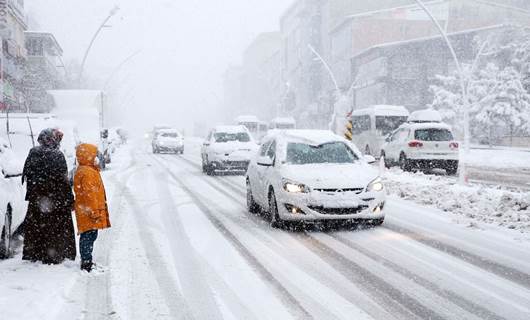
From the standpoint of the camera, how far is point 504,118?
1770 inches

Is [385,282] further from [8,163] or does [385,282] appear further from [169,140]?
[169,140]

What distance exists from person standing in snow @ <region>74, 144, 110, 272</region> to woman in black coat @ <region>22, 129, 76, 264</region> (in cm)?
34

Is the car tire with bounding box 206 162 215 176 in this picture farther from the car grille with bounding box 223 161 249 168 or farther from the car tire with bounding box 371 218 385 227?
the car tire with bounding box 371 218 385 227

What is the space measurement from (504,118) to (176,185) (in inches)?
1348

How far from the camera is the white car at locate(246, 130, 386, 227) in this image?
9.40m

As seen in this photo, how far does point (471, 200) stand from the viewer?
40.1 feet

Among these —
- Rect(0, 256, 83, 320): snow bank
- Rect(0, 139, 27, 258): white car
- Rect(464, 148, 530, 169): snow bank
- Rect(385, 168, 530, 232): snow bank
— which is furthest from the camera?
Rect(464, 148, 530, 169): snow bank

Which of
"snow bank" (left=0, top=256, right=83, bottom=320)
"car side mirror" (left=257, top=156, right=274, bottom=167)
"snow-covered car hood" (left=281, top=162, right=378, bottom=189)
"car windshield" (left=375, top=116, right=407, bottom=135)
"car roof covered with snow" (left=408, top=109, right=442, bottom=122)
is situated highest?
"car roof covered with snow" (left=408, top=109, right=442, bottom=122)

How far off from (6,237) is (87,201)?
1.40 metres

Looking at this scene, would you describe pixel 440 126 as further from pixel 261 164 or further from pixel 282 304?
pixel 282 304

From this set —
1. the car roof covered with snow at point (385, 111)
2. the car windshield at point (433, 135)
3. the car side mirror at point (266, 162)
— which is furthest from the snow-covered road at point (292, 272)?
the car roof covered with snow at point (385, 111)

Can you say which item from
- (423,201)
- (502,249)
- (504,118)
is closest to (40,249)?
(502,249)

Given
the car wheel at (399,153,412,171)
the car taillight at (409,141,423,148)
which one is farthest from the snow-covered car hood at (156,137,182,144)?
the car taillight at (409,141,423,148)

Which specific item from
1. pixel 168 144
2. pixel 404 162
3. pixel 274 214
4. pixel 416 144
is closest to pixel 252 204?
pixel 274 214
